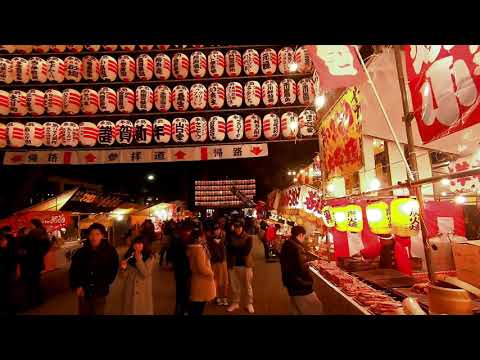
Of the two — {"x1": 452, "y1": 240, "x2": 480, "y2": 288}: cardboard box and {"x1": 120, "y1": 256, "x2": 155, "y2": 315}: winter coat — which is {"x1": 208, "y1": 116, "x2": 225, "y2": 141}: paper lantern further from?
{"x1": 452, "y1": 240, "x2": 480, "y2": 288}: cardboard box

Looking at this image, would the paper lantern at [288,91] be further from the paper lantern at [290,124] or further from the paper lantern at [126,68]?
the paper lantern at [126,68]

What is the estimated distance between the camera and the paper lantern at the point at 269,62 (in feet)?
30.9

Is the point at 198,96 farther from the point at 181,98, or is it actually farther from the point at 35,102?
the point at 35,102

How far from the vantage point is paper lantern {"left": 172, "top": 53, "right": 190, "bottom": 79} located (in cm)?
940

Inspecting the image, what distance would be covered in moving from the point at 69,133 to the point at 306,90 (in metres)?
8.07

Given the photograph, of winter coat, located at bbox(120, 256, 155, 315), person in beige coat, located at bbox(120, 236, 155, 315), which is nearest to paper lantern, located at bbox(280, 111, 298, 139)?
person in beige coat, located at bbox(120, 236, 155, 315)

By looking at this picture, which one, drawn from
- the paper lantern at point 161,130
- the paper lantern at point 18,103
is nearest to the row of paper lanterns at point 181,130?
the paper lantern at point 161,130

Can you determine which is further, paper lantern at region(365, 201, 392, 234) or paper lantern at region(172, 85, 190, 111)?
paper lantern at region(172, 85, 190, 111)

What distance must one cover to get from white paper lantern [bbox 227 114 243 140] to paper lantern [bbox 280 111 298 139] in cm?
147

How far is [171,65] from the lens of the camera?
31.3 feet

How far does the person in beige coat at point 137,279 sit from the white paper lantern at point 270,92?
6350 millimetres

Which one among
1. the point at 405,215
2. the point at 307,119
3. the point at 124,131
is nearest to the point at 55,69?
the point at 124,131
